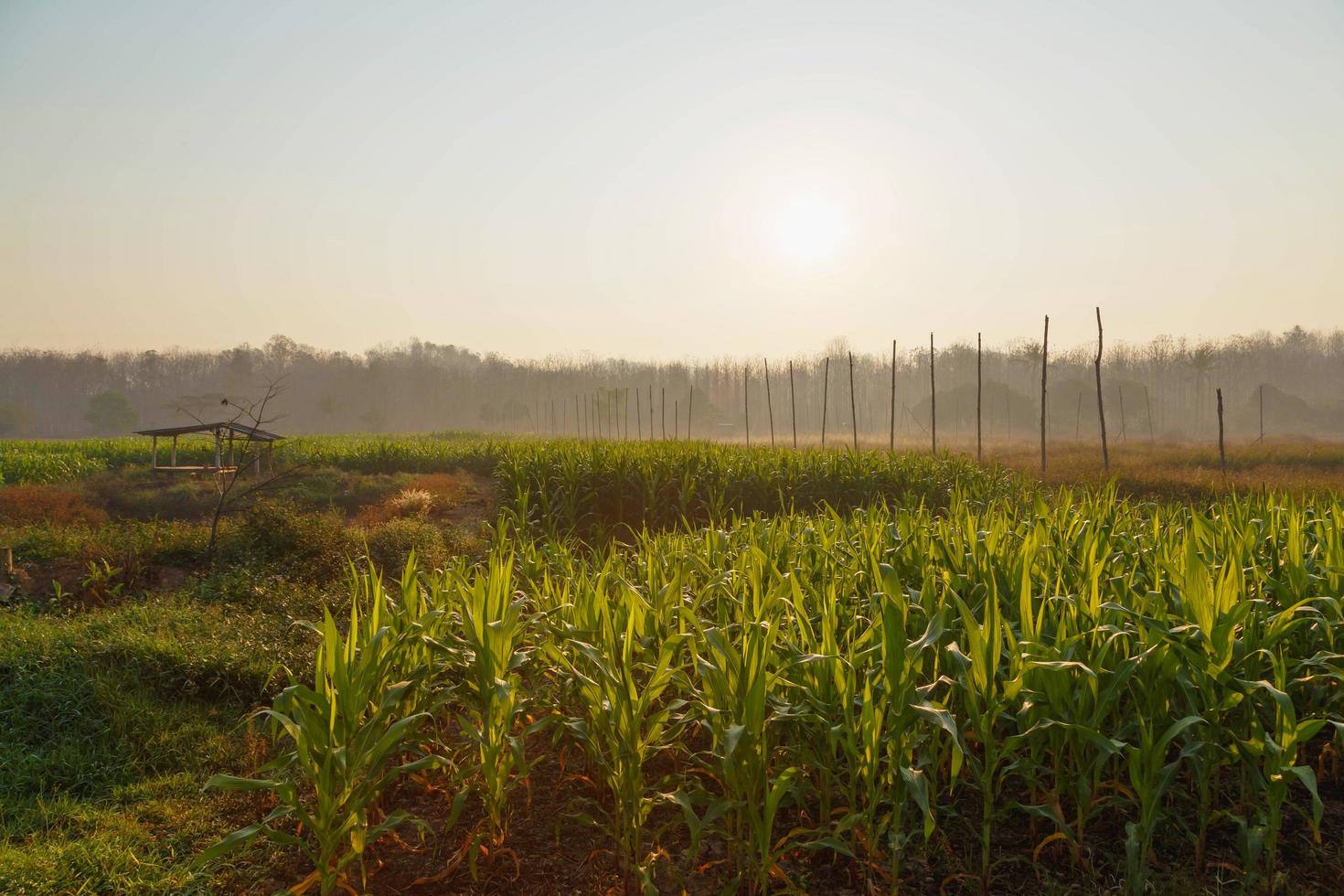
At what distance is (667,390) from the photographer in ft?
338

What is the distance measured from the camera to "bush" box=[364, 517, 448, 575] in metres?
9.66

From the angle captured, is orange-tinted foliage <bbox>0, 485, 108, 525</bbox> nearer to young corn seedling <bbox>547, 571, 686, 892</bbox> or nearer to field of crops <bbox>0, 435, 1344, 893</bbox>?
field of crops <bbox>0, 435, 1344, 893</bbox>

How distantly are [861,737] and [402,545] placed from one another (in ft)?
28.0

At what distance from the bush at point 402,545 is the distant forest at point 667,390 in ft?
206

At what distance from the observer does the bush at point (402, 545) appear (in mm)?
9656

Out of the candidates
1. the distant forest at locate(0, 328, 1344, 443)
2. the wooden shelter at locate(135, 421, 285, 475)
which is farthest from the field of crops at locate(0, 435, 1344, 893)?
the distant forest at locate(0, 328, 1344, 443)

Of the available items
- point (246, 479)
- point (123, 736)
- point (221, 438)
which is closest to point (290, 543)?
point (123, 736)

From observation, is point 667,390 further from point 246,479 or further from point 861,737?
point 861,737

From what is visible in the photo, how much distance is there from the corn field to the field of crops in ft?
0.05

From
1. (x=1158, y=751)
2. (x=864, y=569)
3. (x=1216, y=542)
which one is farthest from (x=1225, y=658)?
(x=1216, y=542)

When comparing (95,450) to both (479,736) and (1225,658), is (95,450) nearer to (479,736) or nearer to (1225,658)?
(479,736)

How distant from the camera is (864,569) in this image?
14.2 feet

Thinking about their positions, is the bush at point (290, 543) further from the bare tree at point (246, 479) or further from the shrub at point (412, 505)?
the shrub at point (412, 505)

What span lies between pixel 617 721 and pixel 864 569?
200 cm
